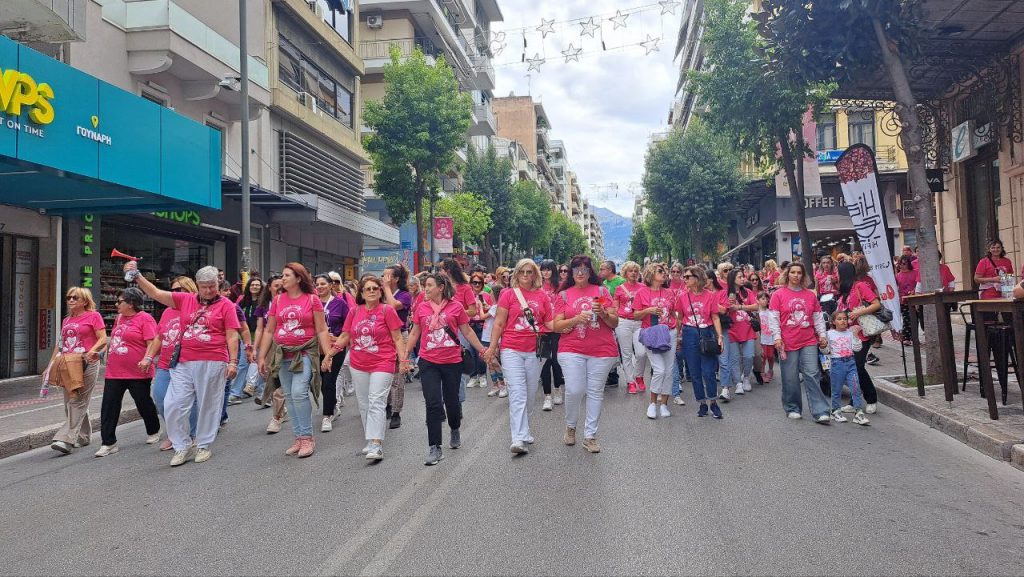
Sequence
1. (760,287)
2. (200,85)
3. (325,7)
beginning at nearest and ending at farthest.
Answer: (760,287)
(200,85)
(325,7)

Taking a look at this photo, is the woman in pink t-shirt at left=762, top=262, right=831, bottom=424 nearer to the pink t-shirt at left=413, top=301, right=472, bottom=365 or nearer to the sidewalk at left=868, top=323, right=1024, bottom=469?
the sidewalk at left=868, top=323, right=1024, bottom=469

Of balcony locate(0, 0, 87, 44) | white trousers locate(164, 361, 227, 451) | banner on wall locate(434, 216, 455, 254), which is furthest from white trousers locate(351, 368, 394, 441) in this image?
banner on wall locate(434, 216, 455, 254)

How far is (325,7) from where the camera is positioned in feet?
83.3

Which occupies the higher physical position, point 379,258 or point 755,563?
point 379,258

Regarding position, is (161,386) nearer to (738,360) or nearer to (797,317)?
(797,317)

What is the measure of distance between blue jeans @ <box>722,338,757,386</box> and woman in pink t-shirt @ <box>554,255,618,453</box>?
3644mm

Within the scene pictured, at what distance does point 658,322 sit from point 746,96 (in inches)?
394

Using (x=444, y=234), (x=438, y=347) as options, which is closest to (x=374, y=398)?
(x=438, y=347)

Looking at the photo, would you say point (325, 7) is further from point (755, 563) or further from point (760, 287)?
point (755, 563)

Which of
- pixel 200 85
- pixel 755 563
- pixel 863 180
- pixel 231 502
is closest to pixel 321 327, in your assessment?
pixel 231 502

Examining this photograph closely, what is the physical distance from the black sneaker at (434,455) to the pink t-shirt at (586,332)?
1425 millimetres

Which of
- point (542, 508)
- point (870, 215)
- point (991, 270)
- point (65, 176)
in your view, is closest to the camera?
point (542, 508)

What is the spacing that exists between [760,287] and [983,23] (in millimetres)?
5842

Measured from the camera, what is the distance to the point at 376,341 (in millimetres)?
6773
